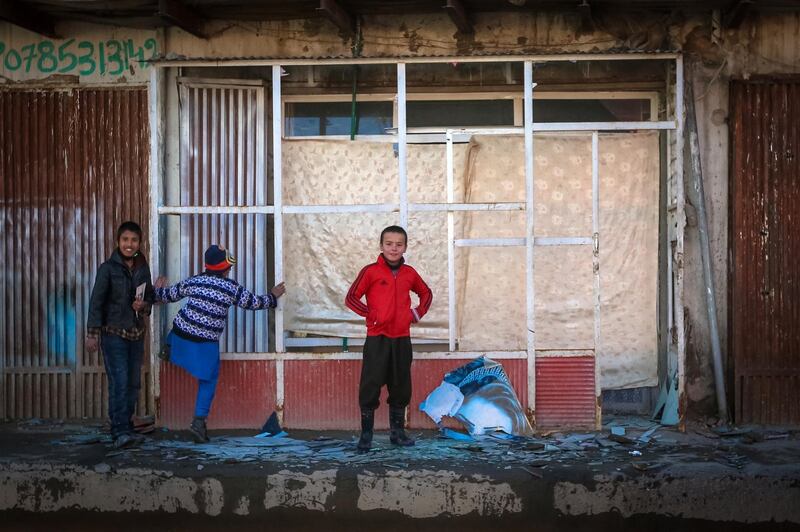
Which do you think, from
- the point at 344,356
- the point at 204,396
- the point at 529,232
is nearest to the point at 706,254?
the point at 529,232

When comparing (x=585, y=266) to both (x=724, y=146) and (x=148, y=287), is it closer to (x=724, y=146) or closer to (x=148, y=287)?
(x=724, y=146)

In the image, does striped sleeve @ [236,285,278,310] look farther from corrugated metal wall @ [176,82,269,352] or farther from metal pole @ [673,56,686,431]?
metal pole @ [673,56,686,431]

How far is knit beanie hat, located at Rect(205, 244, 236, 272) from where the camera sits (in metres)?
6.87

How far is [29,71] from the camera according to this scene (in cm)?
782

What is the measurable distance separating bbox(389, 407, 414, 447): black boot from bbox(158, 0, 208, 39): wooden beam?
11.2ft

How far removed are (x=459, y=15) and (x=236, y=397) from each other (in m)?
3.52

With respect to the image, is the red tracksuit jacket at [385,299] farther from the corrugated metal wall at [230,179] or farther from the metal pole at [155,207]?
the metal pole at [155,207]

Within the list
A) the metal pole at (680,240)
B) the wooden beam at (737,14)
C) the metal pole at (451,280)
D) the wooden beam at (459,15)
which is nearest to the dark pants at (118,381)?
Answer: the metal pole at (451,280)

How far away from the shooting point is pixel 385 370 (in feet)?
21.8

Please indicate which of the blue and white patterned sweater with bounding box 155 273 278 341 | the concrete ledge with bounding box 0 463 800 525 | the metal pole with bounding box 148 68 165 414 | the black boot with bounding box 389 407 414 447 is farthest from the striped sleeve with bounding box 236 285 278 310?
the concrete ledge with bounding box 0 463 800 525

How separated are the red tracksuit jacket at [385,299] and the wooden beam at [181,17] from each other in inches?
96.3

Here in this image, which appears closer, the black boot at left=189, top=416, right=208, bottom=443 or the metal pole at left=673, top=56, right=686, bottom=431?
the black boot at left=189, top=416, right=208, bottom=443

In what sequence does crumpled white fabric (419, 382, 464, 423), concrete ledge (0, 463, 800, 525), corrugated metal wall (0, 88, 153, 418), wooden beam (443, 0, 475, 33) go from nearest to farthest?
concrete ledge (0, 463, 800, 525)
wooden beam (443, 0, 475, 33)
crumpled white fabric (419, 382, 464, 423)
corrugated metal wall (0, 88, 153, 418)

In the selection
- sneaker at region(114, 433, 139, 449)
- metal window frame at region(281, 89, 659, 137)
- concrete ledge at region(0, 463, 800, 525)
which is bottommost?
concrete ledge at region(0, 463, 800, 525)
